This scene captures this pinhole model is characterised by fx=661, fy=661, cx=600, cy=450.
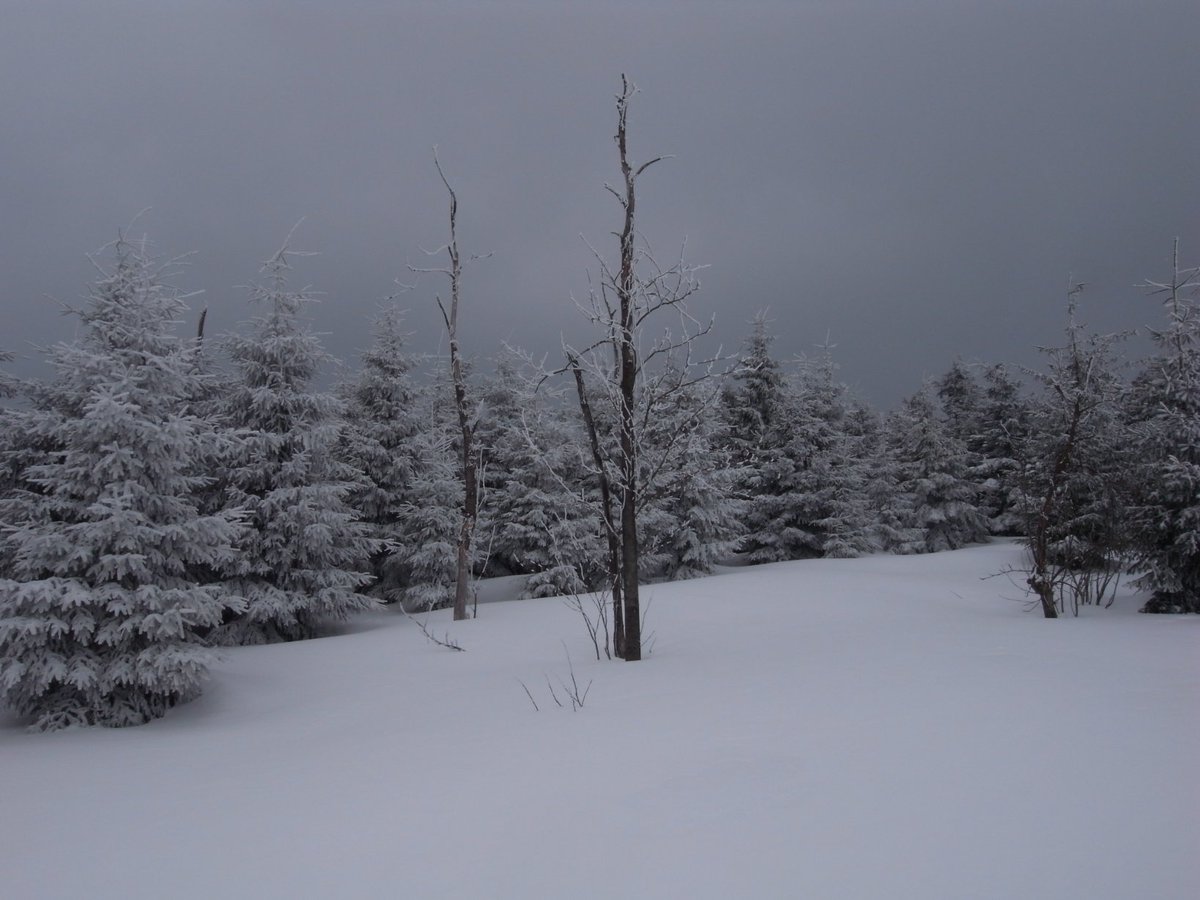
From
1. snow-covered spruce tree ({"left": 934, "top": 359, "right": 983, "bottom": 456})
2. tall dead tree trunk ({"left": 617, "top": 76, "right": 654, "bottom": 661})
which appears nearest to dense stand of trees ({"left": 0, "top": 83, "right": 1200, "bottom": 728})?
tall dead tree trunk ({"left": 617, "top": 76, "right": 654, "bottom": 661})

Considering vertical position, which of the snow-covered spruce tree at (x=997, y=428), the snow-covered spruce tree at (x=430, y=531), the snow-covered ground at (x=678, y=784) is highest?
the snow-covered spruce tree at (x=997, y=428)

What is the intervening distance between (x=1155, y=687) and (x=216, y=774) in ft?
23.0

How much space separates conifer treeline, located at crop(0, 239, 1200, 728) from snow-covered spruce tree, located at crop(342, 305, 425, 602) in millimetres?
64

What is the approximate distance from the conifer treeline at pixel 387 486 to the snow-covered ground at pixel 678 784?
1567 mm

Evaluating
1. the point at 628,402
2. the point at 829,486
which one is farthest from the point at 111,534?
the point at 829,486

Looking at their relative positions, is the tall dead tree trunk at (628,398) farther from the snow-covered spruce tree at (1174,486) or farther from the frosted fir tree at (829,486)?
the frosted fir tree at (829,486)

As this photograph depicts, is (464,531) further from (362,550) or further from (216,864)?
(216,864)

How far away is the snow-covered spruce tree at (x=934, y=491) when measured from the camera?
2569 cm

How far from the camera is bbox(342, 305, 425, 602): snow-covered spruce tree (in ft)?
57.9

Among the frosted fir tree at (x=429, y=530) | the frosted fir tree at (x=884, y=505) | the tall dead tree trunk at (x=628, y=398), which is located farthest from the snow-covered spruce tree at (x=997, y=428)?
the tall dead tree trunk at (x=628, y=398)

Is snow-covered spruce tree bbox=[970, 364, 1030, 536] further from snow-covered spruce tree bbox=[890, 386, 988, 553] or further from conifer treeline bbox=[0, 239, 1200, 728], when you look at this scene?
snow-covered spruce tree bbox=[890, 386, 988, 553]

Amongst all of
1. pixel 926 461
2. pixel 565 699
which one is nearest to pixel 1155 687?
pixel 565 699

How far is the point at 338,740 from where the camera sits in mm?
5656

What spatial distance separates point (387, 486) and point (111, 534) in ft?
36.4
